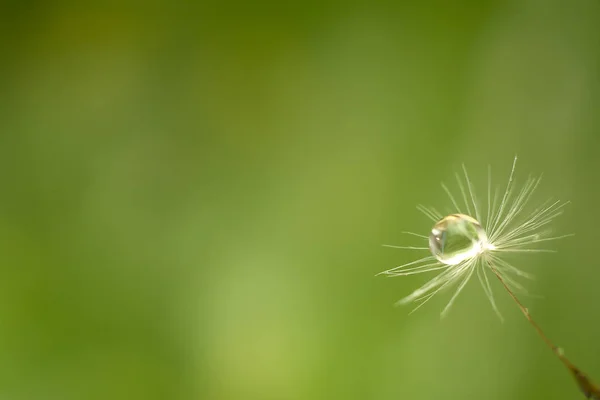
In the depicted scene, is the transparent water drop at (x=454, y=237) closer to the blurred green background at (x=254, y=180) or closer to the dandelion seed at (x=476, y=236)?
the dandelion seed at (x=476, y=236)

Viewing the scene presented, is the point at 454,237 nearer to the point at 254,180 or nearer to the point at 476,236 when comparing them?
the point at 476,236

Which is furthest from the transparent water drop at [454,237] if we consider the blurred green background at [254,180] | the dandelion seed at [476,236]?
the blurred green background at [254,180]

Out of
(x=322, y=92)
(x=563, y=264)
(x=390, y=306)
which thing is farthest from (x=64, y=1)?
(x=563, y=264)

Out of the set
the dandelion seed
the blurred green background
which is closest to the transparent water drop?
the dandelion seed

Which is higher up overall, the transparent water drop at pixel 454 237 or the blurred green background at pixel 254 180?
the blurred green background at pixel 254 180

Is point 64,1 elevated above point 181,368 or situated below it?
above

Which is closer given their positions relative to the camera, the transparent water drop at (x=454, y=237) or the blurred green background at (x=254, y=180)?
the transparent water drop at (x=454, y=237)

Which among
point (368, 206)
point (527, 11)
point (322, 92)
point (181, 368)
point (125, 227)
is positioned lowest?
point (181, 368)

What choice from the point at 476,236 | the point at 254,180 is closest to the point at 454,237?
the point at 476,236

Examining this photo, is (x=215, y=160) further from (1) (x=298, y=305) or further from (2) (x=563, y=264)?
(2) (x=563, y=264)
